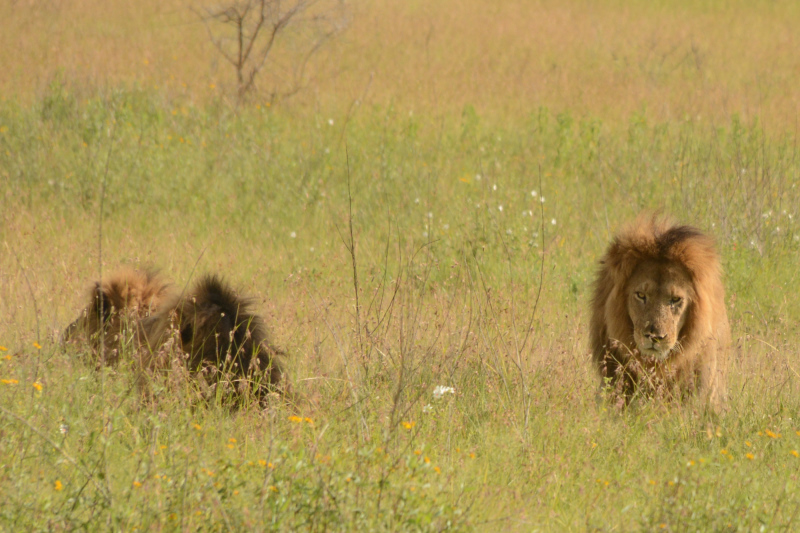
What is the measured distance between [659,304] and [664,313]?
0.22 feet

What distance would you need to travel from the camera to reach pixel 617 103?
1461 centimetres

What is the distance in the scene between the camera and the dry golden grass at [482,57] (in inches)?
565

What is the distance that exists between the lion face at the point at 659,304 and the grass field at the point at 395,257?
36 centimetres

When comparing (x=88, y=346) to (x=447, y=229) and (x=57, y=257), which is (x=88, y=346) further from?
(x=447, y=229)

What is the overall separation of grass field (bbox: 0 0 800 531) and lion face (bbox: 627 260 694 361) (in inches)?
14.0

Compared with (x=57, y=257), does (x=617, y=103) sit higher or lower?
higher

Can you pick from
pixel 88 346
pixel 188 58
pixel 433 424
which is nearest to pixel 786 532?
pixel 433 424

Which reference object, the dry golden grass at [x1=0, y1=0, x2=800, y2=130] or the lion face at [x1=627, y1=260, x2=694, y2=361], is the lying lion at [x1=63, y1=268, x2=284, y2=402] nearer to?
the lion face at [x1=627, y1=260, x2=694, y2=361]

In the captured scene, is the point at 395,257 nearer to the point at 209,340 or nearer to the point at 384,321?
the point at 384,321

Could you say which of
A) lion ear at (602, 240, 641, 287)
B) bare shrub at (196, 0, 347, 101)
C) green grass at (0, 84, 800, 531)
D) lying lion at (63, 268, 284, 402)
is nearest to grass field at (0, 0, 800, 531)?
green grass at (0, 84, 800, 531)

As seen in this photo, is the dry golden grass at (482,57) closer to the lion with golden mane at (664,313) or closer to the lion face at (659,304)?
the lion with golden mane at (664,313)

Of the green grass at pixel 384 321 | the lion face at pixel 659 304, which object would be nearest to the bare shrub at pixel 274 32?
the green grass at pixel 384 321

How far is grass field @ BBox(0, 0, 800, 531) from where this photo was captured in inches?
136

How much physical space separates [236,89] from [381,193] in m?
4.91
